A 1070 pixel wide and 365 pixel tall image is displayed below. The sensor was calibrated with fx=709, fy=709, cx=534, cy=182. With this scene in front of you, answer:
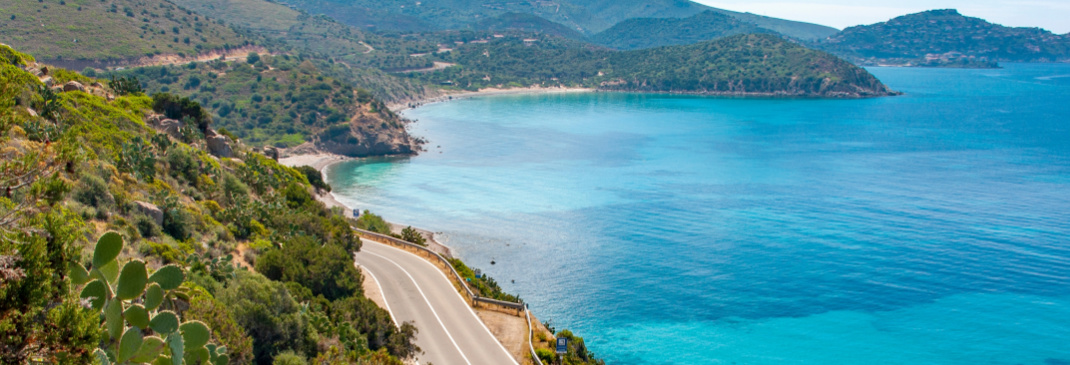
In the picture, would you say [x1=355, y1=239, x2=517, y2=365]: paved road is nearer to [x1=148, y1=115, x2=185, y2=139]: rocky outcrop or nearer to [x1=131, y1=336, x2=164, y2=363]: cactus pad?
[x1=148, y1=115, x2=185, y2=139]: rocky outcrop

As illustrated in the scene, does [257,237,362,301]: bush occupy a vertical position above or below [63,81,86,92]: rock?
below

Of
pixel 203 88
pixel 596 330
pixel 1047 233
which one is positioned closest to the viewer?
pixel 596 330

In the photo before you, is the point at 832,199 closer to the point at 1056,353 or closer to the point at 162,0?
the point at 1056,353

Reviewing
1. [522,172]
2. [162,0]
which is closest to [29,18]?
[162,0]

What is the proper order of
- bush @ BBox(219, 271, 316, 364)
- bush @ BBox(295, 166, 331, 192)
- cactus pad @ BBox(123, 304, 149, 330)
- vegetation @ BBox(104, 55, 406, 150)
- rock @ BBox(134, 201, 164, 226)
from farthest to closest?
vegetation @ BBox(104, 55, 406, 150), bush @ BBox(295, 166, 331, 192), rock @ BBox(134, 201, 164, 226), bush @ BBox(219, 271, 316, 364), cactus pad @ BBox(123, 304, 149, 330)

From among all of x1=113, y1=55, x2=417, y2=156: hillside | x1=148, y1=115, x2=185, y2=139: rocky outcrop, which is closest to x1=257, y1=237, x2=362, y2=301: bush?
x1=148, y1=115, x2=185, y2=139: rocky outcrop

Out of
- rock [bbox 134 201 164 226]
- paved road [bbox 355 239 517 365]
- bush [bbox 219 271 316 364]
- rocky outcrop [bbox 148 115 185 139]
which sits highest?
rocky outcrop [bbox 148 115 185 139]

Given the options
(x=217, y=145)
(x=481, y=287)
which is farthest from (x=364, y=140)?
(x=481, y=287)
